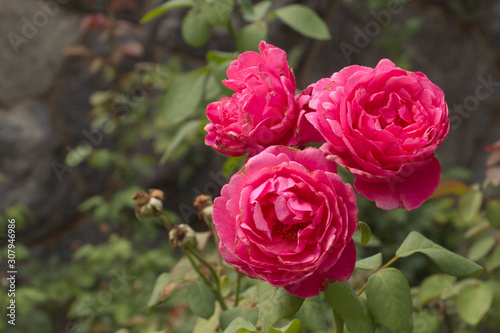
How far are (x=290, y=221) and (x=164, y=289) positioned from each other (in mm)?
336

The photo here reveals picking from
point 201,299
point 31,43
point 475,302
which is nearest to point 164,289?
point 201,299

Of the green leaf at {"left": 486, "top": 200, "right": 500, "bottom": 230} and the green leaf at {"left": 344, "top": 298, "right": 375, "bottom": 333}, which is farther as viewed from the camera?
the green leaf at {"left": 486, "top": 200, "right": 500, "bottom": 230}

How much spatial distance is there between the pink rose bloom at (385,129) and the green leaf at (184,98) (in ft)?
1.81

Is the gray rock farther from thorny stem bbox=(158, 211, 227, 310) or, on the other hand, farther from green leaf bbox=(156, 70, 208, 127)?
thorny stem bbox=(158, 211, 227, 310)

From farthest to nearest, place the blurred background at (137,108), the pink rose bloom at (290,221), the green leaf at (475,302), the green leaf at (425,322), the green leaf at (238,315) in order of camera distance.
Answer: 1. the blurred background at (137,108)
2. the green leaf at (475,302)
3. the green leaf at (425,322)
4. the green leaf at (238,315)
5. the pink rose bloom at (290,221)

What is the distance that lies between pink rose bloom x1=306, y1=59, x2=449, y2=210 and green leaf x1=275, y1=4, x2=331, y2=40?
526 millimetres

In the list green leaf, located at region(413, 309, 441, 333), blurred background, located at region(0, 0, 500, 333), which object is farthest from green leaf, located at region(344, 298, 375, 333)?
blurred background, located at region(0, 0, 500, 333)

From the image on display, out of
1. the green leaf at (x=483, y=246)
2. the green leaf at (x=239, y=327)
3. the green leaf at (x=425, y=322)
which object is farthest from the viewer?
the green leaf at (x=483, y=246)

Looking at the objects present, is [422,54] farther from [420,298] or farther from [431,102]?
[431,102]

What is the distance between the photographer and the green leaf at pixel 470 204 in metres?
1.10

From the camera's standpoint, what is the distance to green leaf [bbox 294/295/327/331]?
2.09 feet

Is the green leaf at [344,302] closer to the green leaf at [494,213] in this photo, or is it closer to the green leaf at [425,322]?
the green leaf at [425,322]

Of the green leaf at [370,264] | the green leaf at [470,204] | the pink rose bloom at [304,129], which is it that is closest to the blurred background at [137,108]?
the green leaf at [470,204]

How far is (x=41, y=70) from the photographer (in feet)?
7.68
